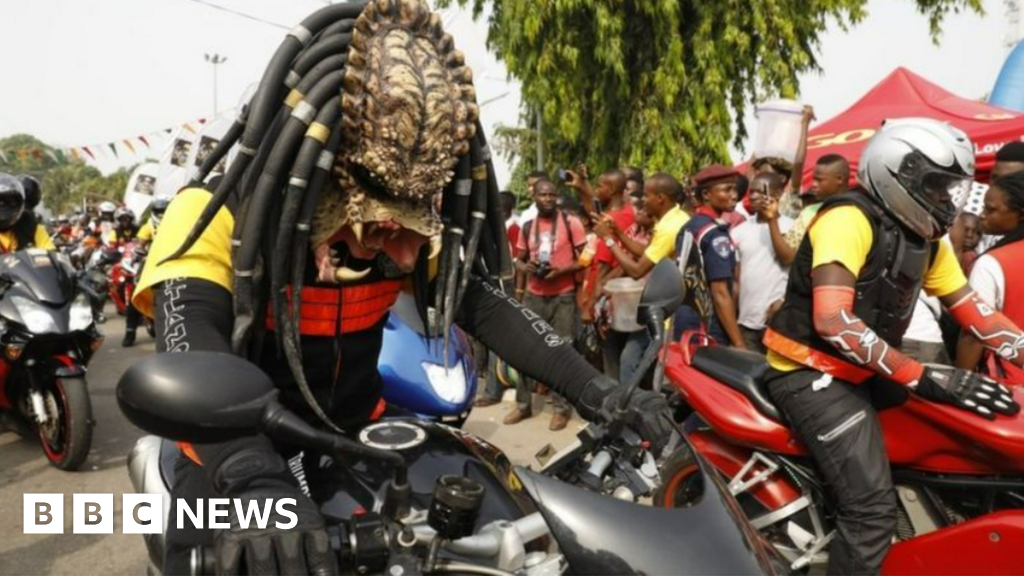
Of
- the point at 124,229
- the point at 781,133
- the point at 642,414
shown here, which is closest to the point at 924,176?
the point at 642,414

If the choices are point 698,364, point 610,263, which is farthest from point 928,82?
point 698,364

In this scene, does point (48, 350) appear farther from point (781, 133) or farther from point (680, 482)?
point (781, 133)

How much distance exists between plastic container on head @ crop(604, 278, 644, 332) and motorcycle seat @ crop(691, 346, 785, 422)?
1.90 m

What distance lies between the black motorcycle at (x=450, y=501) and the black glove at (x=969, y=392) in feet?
4.67

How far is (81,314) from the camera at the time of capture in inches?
201

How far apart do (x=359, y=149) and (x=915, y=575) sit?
237cm

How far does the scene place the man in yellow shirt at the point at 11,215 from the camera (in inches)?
223

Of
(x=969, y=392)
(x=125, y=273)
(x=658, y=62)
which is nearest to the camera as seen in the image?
(x=969, y=392)

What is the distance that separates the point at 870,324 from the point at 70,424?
4.31 meters

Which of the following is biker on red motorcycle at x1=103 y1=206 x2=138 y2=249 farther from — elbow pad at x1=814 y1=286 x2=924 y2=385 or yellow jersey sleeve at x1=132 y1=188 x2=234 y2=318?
elbow pad at x1=814 y1=286 x2=924 y2=385

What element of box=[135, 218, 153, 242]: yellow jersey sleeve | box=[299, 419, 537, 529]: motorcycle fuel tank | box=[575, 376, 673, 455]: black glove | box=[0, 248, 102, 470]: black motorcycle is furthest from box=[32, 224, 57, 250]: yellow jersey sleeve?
box=[575, 376, 673, 455]: black glove

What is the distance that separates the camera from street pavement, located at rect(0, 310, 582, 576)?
3.52 meters

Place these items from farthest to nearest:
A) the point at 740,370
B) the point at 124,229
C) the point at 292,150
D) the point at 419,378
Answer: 1. the point at 124,229
2. the point at 419,378
3. the point at 740,370
4. the point at 292,150

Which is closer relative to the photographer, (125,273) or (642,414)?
(642,414)
